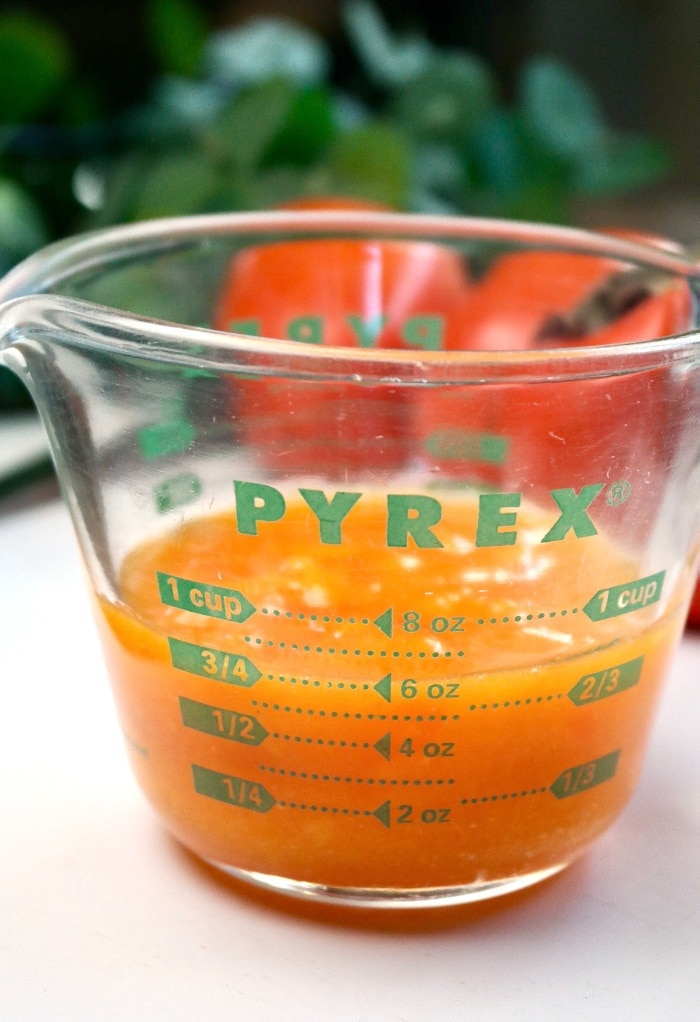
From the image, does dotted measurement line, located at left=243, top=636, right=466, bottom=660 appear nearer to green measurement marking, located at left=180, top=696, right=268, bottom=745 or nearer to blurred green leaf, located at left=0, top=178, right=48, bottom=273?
green measurement marking, located at left=180, top=696, right=268, bottom=745

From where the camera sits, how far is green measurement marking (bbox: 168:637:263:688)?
0.55 metres

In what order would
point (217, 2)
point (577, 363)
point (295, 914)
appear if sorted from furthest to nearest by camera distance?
1. point (217, 2)
2. point (295, 914)
3. point (577, 363)

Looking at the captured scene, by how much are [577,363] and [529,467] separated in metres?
0.07

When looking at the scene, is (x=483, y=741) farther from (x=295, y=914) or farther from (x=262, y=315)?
(x=262, y=315)

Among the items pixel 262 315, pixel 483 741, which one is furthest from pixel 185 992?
pixel 262 315

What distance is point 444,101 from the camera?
1729 mm

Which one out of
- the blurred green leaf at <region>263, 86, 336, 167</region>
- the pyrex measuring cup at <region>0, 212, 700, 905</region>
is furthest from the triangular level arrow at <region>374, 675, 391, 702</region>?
the blurred green leaf at <region>263, 86, 336, 167</region>

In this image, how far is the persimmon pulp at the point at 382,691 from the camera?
1.79 feet

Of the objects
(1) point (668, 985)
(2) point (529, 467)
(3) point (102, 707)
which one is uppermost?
(2) point (529, 467)

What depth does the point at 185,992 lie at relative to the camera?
1.82 ft

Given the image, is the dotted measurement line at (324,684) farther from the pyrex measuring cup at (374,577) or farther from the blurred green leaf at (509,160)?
the blurred green leaf at (509,160)

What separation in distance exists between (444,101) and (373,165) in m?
0.28

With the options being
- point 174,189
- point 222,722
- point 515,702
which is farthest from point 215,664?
point 174,189

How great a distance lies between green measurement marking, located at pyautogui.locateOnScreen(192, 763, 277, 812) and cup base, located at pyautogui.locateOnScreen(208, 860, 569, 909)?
50 millimetres
